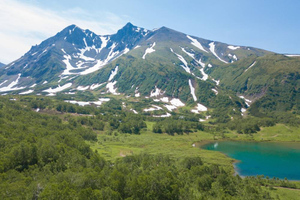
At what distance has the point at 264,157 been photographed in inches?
3996

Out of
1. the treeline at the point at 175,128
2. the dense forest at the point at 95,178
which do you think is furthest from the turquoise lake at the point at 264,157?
the treeline at the point at 175,128

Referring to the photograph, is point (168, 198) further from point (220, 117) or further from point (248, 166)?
point (220, 117)

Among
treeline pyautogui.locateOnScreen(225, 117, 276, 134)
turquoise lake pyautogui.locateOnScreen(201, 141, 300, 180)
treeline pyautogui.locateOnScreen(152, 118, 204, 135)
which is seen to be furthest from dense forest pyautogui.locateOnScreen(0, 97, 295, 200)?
treeline pyautogui.locateOnScreen(225, 117, 276, 134)

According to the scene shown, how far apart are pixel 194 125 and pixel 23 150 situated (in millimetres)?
136920

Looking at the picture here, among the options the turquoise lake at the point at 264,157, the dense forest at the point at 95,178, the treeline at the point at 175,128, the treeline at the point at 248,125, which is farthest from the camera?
the treeline at the point at 248,125

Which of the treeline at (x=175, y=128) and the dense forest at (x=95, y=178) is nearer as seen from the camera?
the dense forest at (x=95, y=178)

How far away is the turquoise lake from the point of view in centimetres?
7980

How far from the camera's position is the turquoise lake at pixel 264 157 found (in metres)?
79.8

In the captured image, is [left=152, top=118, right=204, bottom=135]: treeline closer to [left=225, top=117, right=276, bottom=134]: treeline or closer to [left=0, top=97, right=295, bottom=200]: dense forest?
[left=225, top=117, right=276, bottom=134]: treeline

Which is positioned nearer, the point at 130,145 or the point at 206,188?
the point at 206,188

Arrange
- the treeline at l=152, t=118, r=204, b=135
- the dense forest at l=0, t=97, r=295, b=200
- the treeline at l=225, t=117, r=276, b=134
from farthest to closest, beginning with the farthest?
1. the treeline at l=225, t=117, r=276, b=134
2. the treeline at l=152, t=118, r=204, b=135
3. the dense forest at l=0, t=97, r=295, b=200

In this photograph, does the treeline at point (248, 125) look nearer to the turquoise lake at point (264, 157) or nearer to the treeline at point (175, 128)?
the turquoise lake at point (264, 157)

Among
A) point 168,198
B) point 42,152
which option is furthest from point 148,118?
point 168,198

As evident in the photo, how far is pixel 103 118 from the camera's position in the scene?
165 meters
